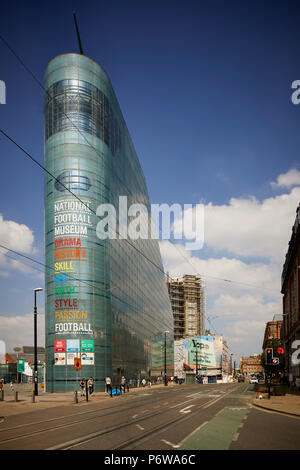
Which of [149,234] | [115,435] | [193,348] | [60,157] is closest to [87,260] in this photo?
[60,157]

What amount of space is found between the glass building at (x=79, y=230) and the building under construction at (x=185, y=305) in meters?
124

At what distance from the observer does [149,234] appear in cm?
10675

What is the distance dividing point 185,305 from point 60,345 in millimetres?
139827

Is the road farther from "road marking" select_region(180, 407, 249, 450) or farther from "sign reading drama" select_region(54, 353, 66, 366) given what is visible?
"sign reading drama" select_region(54, 353, 66, 366)

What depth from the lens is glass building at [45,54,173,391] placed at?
52.9 metres

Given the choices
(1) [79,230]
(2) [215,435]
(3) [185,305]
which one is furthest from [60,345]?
(3) [185,305]

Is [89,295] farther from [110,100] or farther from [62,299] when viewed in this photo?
[110,100]

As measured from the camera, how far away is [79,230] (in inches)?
2112

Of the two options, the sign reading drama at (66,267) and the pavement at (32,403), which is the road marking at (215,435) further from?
the sign reading drama at (66,267)

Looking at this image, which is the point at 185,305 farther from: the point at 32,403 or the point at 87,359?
the point at 32,403

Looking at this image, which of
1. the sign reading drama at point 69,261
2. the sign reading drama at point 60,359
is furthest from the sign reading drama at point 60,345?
the sign reading drama at point 69,261

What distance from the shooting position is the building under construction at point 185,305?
7367 inches

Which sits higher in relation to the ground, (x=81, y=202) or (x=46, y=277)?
(x=81, y=202)

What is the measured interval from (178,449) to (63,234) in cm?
4366
